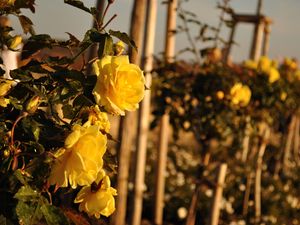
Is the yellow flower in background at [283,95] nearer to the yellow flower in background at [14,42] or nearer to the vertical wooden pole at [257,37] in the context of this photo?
the vertical wooden pole at [257,37]

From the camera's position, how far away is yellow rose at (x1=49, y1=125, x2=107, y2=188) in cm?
119

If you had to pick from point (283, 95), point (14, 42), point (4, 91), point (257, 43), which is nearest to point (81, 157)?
point (4, 91)

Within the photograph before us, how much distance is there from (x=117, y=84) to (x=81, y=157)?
0.58 feet

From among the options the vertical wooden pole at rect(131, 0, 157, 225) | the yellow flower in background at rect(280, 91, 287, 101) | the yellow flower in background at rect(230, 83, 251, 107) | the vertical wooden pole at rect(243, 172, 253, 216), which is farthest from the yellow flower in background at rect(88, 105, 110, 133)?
the vertical wooden pole at rect(243, 172, 253, 216)

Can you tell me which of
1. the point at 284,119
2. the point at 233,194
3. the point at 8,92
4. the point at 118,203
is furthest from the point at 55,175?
the point at 284,119

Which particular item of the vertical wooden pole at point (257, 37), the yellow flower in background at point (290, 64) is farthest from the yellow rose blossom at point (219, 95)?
the vertical wooden pole at point (257, 37)

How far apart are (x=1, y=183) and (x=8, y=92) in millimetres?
200

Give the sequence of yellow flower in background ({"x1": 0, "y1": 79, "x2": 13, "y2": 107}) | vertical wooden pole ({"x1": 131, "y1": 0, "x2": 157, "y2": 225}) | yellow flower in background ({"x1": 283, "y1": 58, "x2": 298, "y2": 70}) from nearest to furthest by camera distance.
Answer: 1. yellow flower in background ({"x1": 0, "y1": 79, "x2": 13, "y2": 107})
2. vertical wooden pole ({"x1": 131, "y1": 0, "x2": 157, "y2": 225})
3. yellow flower in background ({"x1": 283, "y1": 58, "x2": 298, "y2": 70})

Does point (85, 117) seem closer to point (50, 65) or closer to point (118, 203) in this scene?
point (50, 65)

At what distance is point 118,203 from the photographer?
2676 mm

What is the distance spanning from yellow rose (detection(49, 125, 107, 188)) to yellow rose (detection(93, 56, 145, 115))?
0.07 m

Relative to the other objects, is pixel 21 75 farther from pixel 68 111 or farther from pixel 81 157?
pixel 81 157

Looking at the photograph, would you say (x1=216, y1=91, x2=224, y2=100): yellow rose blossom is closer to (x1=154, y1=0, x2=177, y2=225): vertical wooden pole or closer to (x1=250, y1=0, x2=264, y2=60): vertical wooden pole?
(x1=154, y1=0, x2=177, y2=225): vertical wooden pole

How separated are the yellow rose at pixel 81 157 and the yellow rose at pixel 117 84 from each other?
0.22 feet
